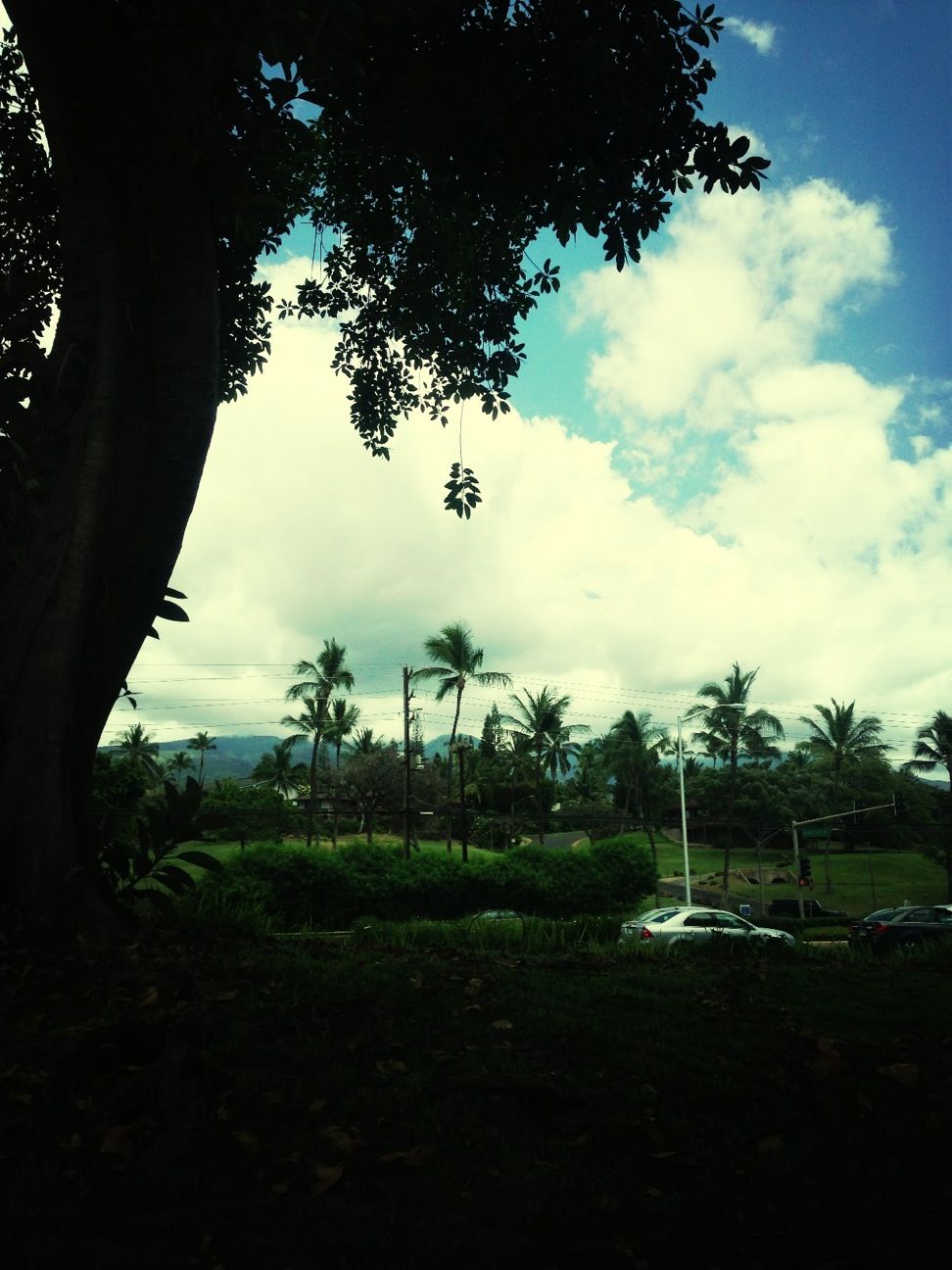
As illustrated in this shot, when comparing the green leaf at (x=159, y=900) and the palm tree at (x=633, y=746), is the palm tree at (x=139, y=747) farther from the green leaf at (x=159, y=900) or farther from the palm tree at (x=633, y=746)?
the green leaf at (x=159, y=900)

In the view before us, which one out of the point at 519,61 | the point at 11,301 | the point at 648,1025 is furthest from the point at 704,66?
the point at 648,1025

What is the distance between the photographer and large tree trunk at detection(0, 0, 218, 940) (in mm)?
6082

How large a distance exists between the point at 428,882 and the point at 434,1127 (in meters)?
27.3

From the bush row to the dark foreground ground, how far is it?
1837 cm

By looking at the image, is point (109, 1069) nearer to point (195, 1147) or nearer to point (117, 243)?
point (195, 1147)

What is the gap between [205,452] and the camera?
689cm

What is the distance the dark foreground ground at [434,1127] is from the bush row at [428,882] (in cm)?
1837

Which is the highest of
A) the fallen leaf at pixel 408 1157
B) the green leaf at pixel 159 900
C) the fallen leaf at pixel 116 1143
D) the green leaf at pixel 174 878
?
the green leaf at pixel 174 878

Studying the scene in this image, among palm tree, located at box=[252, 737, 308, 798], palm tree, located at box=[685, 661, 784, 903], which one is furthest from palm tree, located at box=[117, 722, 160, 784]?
palm tree, located at box=[685, 661, 784, 903]

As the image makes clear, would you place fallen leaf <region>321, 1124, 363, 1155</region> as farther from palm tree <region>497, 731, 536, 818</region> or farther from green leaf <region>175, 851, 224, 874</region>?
palm tree <region>497, 731, 536, 818</region>

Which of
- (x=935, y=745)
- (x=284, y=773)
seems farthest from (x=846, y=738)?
(x=284, y=773)

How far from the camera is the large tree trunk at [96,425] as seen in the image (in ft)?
20.0

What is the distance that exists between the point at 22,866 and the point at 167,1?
563 cm

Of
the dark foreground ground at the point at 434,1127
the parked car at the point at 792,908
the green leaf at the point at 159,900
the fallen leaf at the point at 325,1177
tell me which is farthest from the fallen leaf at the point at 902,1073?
the parked car at the point at 792,908
